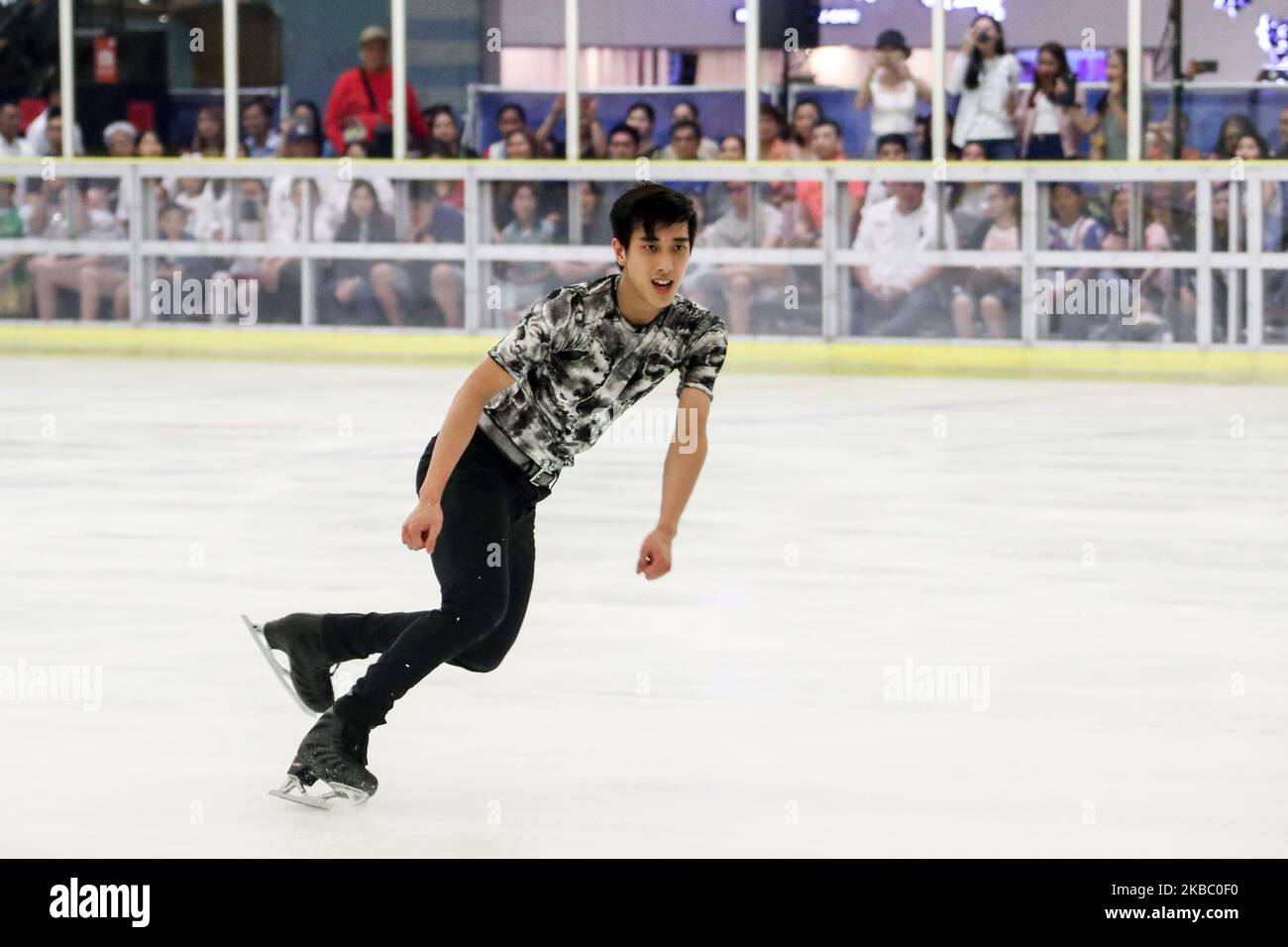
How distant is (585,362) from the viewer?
4852 mm

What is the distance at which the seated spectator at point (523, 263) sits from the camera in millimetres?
16516

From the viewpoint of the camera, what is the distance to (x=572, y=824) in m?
4.70

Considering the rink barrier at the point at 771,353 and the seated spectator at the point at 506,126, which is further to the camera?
the seated spectator at the point at 506,126

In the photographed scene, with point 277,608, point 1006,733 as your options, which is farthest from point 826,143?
point 1006,733

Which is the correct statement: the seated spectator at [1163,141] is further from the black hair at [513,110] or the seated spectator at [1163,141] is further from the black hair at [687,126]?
the black hair at [513,110]

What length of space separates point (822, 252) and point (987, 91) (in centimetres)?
143

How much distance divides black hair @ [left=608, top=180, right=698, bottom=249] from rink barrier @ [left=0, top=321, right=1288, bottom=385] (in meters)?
10.3

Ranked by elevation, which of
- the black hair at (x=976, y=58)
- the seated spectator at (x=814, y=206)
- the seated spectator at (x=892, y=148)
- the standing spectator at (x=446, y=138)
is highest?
the black hair at (x=976, y=58)

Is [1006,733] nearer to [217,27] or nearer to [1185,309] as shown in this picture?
[1185,309]

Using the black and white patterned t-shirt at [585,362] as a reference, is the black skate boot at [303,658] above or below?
below

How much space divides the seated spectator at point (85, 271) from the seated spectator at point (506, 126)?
2447 millimetres

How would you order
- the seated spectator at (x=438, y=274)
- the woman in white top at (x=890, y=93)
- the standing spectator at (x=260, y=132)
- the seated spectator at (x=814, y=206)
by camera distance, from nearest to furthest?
the seated spectator at (x=814, y=206) < the woman in white top at (x=890, y=93) < the seated spectator at (x=438, y=274) < the standing spectator at (x=260, y=132)

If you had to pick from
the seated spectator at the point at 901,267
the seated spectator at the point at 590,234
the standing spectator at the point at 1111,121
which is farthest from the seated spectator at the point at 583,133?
the standing spectator at the point at 1111,121
